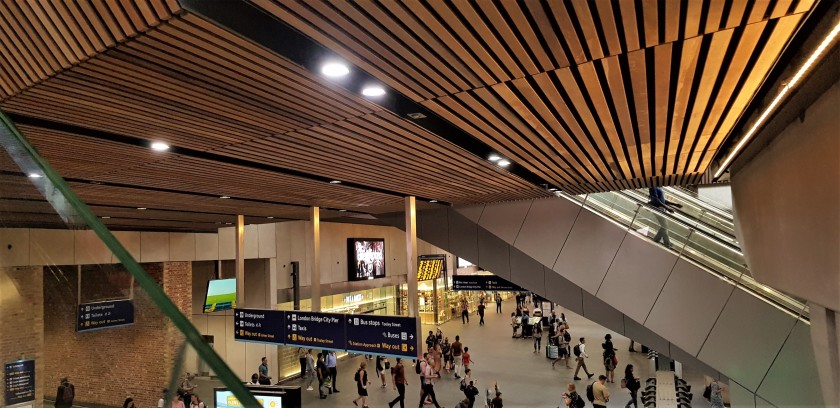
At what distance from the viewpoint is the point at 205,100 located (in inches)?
154

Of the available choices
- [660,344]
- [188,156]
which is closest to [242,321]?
[188,156]

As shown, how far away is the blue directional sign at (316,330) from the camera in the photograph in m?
10.3

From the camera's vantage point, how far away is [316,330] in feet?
34.5

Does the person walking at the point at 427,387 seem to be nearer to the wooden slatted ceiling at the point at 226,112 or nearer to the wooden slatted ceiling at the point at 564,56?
the wooden slatted ceiling at the point at 226,112

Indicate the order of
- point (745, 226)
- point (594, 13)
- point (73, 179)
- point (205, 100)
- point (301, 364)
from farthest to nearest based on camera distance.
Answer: point (301, 364) → point (745, 226) → point (73, 179) → point (205, 100) → point (594, 13)

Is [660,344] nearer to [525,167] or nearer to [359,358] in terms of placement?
[525,167]

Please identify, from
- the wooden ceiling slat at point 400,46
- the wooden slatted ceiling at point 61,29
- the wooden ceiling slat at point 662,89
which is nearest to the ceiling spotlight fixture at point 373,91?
the wooden ceiling slat at point 400,46

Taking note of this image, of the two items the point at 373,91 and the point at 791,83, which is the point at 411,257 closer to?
the point at 373,91

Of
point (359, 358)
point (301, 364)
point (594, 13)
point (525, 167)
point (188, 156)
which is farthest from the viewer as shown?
point (359, 358)

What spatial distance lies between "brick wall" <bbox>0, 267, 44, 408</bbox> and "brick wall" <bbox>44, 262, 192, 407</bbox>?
5cm

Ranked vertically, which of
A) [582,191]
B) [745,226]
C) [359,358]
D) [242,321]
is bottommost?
[359,358]

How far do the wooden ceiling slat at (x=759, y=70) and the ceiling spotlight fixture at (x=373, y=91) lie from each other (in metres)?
2.46

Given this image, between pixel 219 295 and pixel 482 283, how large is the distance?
8763mm

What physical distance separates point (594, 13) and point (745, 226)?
666cm
